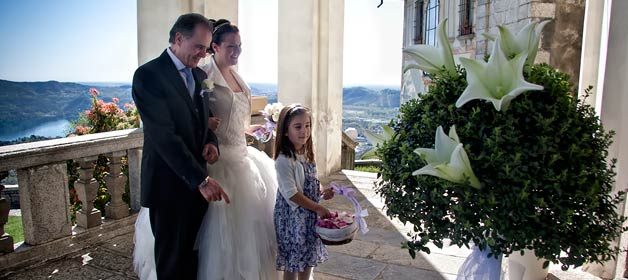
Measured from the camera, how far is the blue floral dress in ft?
7.97

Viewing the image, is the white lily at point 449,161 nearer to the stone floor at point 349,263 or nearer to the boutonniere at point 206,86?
the boutonniere at point 206,86

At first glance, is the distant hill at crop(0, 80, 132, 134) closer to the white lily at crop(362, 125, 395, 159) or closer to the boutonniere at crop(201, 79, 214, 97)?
the boutonniere at crop(201, 79, 214, 97)

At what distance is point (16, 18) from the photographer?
37.8 feet

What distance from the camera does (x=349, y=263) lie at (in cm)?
341

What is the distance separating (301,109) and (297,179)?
1.28ft

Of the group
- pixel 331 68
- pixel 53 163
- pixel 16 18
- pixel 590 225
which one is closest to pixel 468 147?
pixel 590 225

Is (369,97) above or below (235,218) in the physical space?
above

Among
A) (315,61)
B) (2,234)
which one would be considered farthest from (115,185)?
(315,61)

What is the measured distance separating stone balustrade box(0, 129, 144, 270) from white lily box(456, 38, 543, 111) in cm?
312

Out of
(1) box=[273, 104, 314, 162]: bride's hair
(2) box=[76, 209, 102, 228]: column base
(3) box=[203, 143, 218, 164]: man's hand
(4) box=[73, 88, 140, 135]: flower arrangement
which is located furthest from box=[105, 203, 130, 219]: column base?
(1) box=[273, 104, 314, 162]: bride's hair

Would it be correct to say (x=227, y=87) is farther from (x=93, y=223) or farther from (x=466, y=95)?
(x=93, y=223)

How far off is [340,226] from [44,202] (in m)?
2.42

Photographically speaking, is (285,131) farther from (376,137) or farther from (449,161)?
(449,161)

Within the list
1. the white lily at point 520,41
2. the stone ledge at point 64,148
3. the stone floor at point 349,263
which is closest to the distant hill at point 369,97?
the stone floor at point 349,263
